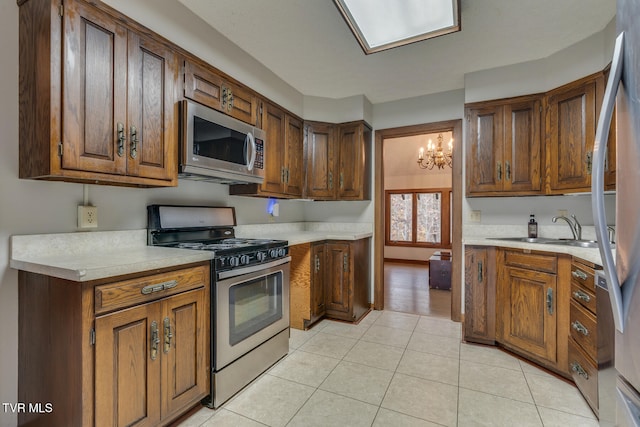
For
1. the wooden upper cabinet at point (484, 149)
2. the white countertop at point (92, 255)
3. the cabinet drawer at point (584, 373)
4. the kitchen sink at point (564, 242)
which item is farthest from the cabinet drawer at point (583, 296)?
the white countertop at point (92, 255)

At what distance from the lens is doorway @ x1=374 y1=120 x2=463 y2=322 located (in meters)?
3.12

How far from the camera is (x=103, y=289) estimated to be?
1.25m

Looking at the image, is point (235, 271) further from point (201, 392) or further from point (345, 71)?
point (345, 71)

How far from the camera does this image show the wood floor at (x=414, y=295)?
359 cm

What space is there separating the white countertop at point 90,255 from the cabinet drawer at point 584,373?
7.46 feet

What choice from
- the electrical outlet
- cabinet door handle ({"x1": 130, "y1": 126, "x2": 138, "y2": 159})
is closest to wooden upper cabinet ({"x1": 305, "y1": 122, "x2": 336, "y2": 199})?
cabinet door handle ({"x1": 130, "y1": 126, "x2": 138, "y2": 159})

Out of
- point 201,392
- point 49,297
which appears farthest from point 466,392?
point 49,297

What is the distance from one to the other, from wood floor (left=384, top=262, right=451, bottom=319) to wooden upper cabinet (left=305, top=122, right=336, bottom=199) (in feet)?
5.43

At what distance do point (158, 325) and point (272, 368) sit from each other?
3.47 ft

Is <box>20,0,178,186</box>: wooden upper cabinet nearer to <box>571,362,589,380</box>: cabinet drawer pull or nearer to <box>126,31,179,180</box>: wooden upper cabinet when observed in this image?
<box>126,31,179,180</box>: wooden upper cabinet

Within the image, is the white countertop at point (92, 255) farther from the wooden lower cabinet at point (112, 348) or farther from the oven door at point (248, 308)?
the oven door at point (248, 308)

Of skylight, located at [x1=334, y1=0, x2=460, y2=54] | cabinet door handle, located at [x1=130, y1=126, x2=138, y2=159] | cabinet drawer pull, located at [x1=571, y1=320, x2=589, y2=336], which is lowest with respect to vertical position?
cabinet drawer pull, located at [x1=571, y1=320, x2=589, y2=336]

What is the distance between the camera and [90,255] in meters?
1.58

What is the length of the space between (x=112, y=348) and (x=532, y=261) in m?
2.68
